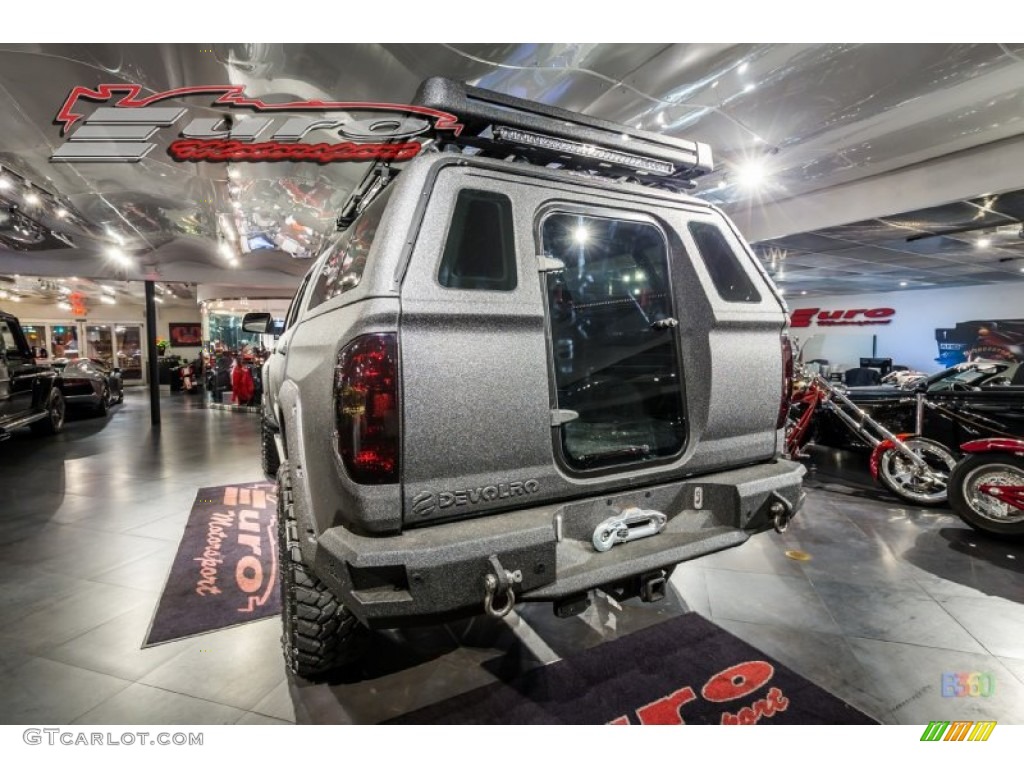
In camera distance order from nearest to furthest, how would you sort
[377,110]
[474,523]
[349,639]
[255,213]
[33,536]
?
[474,523] < [349,639] < [33,536] < [377,110] < [255,213]

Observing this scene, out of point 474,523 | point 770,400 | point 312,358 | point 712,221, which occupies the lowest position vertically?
point 474,523

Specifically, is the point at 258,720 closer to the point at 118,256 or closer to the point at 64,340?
the point at 118,256

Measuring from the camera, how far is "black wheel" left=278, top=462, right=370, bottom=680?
5.92 feet

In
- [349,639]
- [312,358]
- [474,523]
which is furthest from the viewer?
[349,639]

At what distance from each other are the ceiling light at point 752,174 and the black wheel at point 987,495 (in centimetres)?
355

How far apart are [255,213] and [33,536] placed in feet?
16.2

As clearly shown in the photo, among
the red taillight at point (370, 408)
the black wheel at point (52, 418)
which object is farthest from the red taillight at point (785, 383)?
the black wheel at point (52, 418)

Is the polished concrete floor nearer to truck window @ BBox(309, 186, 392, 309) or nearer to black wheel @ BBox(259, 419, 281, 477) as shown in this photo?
black wheel @ BBox(259, 419, 281, 477)

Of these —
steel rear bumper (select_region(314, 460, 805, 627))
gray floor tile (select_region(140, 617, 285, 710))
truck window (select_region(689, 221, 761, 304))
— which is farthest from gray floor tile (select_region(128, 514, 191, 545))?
truck window (select_region(689, 221, 761, 304))

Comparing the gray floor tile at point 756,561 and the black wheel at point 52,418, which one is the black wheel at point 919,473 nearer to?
the gray floor tile at point 756,561

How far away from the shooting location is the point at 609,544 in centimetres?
172
